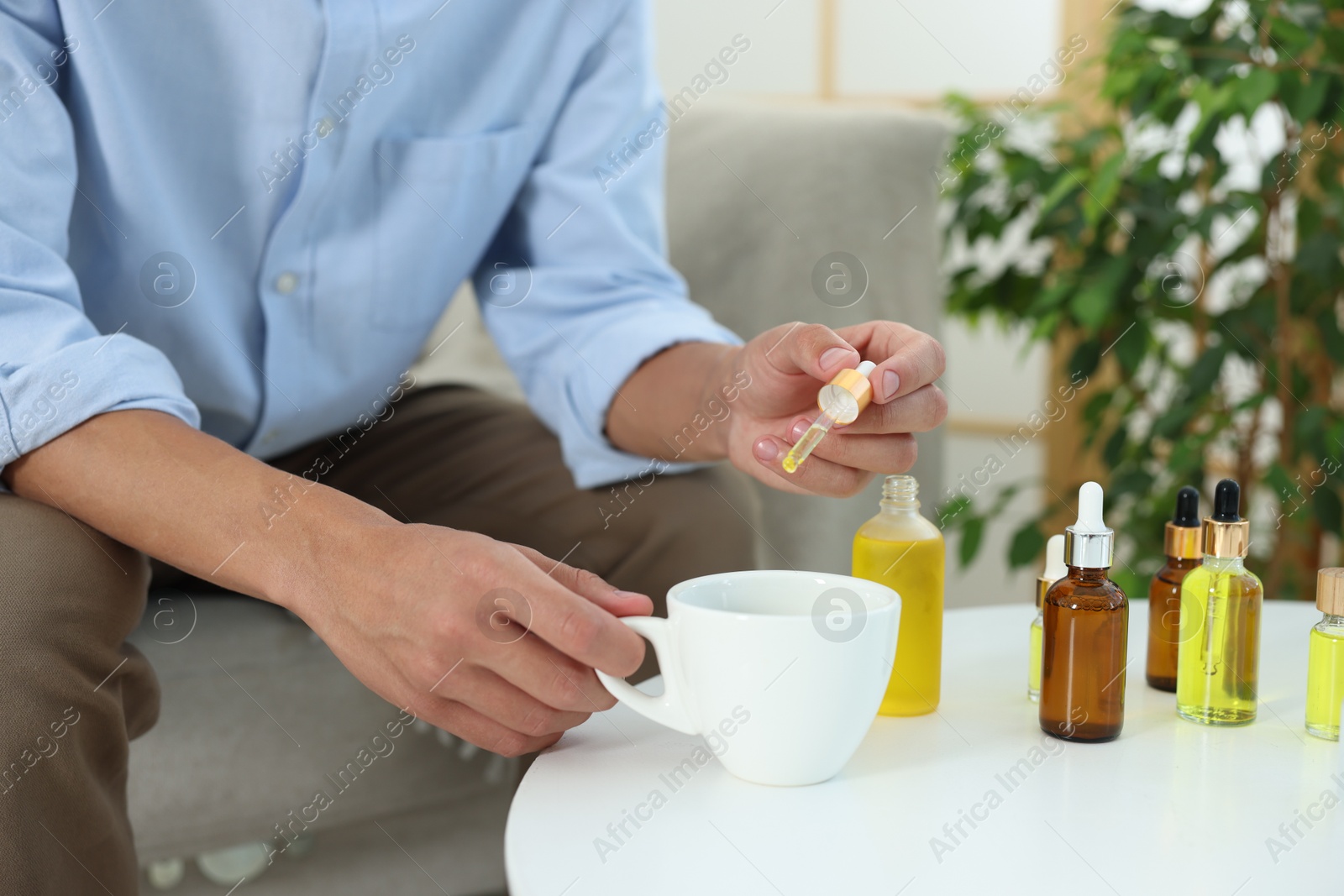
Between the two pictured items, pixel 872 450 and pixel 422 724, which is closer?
pixel 872 450

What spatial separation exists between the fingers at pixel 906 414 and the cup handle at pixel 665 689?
18 cm

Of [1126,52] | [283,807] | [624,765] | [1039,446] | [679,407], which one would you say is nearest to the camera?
[624,765]

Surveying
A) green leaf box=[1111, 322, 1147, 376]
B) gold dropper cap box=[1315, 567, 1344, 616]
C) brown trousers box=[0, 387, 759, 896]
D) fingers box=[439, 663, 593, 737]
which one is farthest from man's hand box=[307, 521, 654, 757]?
green leaf box=[1111, 322, 1147, 376]

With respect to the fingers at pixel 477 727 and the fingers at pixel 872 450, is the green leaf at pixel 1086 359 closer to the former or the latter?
the fingers at pixel 872 450

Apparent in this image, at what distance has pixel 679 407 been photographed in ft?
2.73

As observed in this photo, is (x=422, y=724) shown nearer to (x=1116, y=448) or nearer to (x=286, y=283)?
(x=286, y=283)

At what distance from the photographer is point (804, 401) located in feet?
2.27

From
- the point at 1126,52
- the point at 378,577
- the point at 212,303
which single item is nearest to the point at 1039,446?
the point at 1126,52

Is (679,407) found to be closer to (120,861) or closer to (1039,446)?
(120,861)

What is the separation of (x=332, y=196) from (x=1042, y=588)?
0.58 metres

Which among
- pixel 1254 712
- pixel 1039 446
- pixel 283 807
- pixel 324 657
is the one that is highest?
pixel 1254 712

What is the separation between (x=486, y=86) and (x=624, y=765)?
61 cm

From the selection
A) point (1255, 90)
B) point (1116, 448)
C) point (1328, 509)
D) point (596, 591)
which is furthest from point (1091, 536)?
point (1116, 448)

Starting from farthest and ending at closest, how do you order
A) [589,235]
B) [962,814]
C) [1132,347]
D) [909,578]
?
1. [1132,347]
2. [589,235]
3. [909,578]
4. [962,814]
